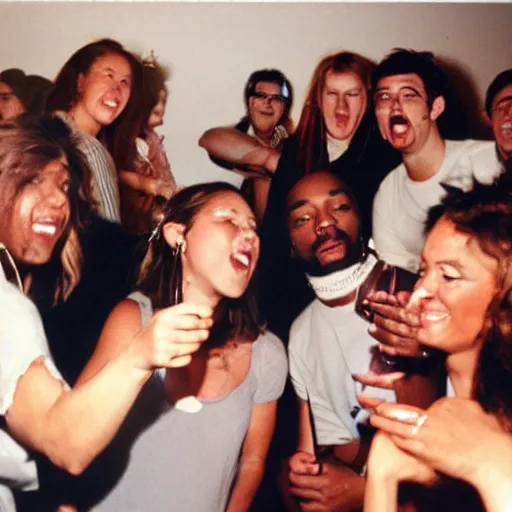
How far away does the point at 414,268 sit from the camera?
220cm

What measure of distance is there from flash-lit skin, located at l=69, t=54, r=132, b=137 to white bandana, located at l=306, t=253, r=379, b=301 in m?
0.90

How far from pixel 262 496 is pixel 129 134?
1.26 m

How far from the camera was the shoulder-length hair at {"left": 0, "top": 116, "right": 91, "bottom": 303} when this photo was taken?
88.5 inches

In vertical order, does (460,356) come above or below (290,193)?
below

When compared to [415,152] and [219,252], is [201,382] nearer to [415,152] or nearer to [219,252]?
[219,252]

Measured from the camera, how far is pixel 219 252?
2.21m

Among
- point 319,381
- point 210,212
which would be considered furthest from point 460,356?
point 210,212

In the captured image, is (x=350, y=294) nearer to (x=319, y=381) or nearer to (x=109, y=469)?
(x=319, y=381)

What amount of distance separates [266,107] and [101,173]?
1.96 ft

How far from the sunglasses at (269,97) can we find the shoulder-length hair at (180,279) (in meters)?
0.33

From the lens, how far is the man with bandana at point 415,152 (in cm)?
225

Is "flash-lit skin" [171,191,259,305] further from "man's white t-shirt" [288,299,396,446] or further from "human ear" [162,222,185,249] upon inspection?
"man's white t-shirt" [288,299,396,446]

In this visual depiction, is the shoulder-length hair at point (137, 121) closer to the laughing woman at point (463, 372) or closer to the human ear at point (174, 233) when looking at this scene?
the human ear at point (174, 233)

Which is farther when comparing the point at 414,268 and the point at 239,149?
the point at 239,149
